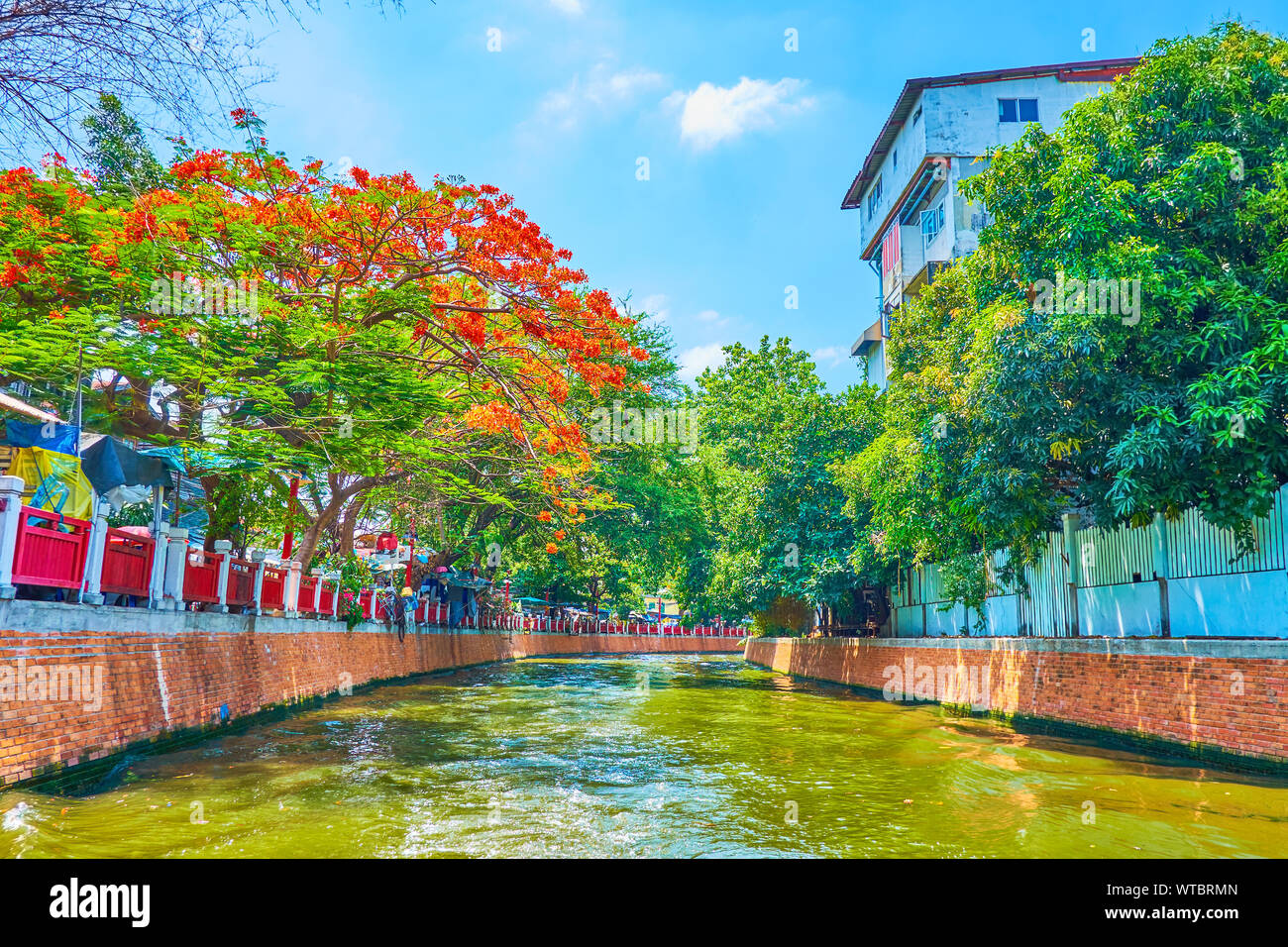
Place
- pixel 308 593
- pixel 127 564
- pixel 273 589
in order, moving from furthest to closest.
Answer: pixel 308 593, pixel 273 589, pixel 127 564

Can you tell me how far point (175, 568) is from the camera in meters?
11.0

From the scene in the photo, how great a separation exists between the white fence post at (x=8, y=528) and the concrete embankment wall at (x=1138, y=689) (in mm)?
11972

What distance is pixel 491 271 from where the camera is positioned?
1206 cm

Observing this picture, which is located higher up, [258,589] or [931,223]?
[931,223]

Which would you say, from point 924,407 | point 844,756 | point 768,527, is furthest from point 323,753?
point 768,527

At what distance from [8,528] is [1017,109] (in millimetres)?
27471

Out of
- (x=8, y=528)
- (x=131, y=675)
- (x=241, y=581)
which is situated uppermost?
(x=8, y=528)

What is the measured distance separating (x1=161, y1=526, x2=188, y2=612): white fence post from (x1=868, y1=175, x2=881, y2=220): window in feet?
87.5

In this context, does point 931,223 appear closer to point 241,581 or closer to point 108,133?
point 241,581

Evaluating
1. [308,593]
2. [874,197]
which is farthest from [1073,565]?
[874,197]

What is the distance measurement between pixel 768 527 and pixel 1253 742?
54.0 ft

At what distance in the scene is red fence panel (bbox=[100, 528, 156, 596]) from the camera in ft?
31.2
